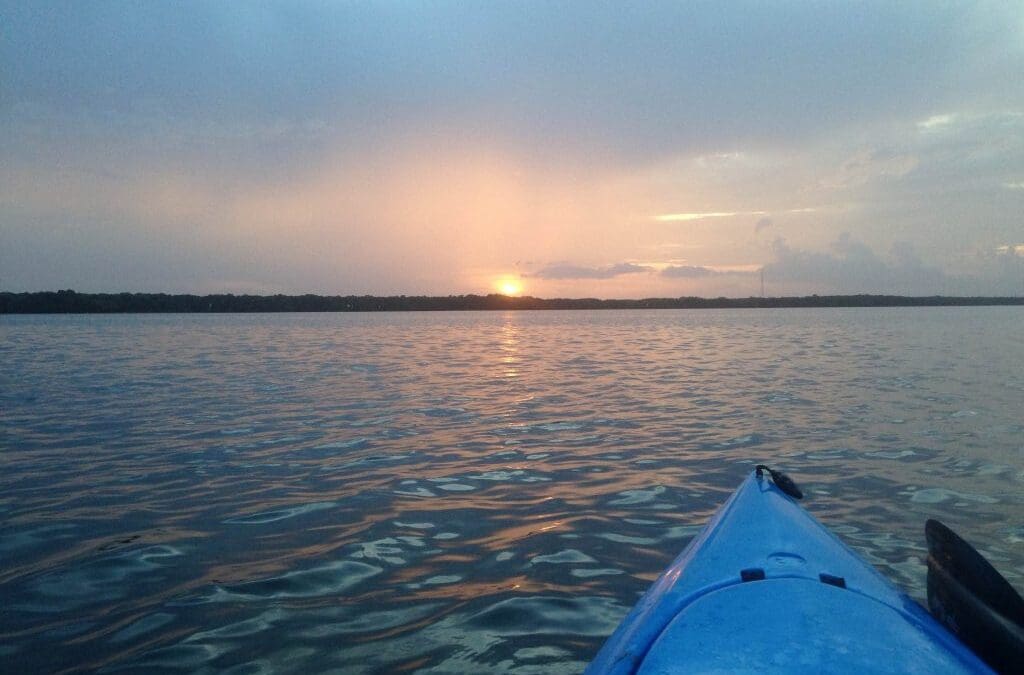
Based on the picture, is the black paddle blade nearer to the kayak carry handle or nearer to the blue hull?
the blue hull

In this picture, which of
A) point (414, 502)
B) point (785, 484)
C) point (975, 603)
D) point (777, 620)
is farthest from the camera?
point (414, 502)

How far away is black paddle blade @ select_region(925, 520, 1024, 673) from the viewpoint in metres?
2.56

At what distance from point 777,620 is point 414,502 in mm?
4805

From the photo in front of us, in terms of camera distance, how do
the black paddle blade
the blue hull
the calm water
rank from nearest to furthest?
the blue hull → the black paddle blade → the calm water

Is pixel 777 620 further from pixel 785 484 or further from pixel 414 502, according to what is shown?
pixel 414 502

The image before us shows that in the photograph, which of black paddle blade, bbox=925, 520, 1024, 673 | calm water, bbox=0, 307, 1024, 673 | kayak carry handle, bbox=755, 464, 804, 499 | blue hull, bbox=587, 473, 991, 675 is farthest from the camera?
kayak carry handle, bbox=755, 464, 804, 499

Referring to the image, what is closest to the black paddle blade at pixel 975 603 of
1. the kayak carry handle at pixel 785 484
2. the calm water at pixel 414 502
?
the kayak carry handle at pixel 785 484

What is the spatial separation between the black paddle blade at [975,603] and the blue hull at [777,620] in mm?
102

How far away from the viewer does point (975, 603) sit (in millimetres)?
2777

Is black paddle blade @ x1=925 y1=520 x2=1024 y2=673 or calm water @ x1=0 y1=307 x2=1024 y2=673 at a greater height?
black paddle blade @ x1=925 y1=520 x2=1024 y2=673

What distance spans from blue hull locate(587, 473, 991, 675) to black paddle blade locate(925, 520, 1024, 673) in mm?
102

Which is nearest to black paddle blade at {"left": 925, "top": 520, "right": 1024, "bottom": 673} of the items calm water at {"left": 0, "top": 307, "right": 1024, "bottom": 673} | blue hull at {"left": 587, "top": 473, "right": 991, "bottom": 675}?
blue hull at {"left": 587, "top": 473, "right": 991, "bottom": 675}

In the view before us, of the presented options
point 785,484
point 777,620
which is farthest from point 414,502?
point 777,620

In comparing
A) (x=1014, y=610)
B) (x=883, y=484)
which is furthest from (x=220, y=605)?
(x=883, y=484)
